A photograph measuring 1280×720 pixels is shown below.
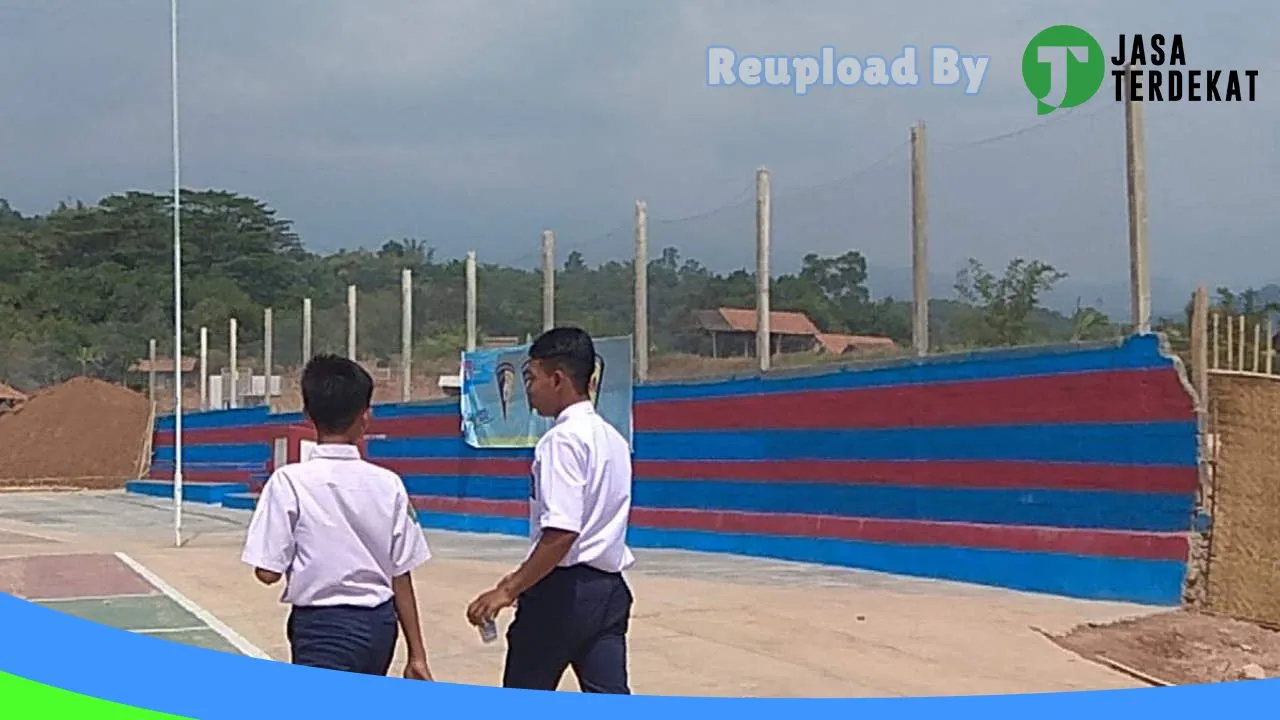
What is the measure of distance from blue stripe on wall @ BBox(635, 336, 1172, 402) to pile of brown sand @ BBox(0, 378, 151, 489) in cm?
2253

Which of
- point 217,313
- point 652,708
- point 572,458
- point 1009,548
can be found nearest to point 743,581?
point 1009,548

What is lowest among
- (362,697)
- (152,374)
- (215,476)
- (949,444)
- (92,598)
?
(215,476)

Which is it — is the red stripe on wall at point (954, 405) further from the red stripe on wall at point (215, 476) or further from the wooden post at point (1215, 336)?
the red stripe on wall at point (215, 476)

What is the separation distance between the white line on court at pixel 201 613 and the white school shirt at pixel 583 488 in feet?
10.6

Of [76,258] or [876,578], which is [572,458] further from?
[76,258]

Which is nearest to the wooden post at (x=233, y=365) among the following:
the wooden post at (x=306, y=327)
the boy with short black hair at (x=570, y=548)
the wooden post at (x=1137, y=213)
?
the wooden post at (x=306, y=327)

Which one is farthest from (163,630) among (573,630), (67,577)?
(573,630)

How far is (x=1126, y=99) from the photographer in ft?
30.4

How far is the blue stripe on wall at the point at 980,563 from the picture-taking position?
9.21 m

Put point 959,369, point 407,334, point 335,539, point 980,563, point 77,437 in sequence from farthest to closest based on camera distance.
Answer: point 77,437
point 407,334
point 959,369
point 980,563
point 335,539

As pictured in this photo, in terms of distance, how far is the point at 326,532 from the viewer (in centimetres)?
408

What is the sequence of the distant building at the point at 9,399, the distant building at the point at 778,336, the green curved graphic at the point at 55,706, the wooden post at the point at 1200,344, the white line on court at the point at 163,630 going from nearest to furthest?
the green curved graphic at the point at 55,706
the white line on court at the point at 163,630
the wooden post at the point at 1200,344
the distant building at the point at 778,336
the distant building at the point at 9,399

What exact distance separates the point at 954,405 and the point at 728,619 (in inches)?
118

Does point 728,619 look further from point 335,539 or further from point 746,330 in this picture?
point 335,539
